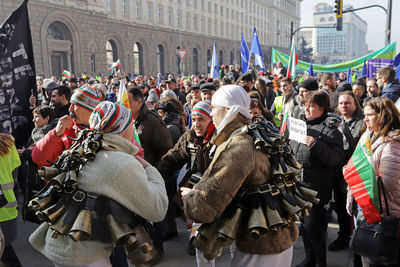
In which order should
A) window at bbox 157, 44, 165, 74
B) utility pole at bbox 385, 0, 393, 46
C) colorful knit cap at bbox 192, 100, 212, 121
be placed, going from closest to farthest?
colorful knit cap at bbox 192, 100, 212, 121 < utility pole at bbox 385, 0, 393, 46 < window at bbox 157, 44, 165, 74

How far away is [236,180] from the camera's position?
2.06 meters

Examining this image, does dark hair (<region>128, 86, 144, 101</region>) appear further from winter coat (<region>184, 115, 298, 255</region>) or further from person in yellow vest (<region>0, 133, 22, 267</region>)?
winter coat (<region>184, 115, 298, 255</region>)

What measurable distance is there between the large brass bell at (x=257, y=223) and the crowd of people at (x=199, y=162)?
0.27 ft

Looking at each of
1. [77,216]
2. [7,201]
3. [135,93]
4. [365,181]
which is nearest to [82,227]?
[77,216]

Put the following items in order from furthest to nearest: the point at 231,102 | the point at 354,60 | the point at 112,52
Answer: the point at 112,52 → the point at 354,60 → the point at 231,102

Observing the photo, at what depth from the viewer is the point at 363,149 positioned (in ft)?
9.50

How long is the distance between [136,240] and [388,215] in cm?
199

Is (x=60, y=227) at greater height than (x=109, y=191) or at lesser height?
lesser

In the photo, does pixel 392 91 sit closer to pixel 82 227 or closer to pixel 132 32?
pixel 82 227

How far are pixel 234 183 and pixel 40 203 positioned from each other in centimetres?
117

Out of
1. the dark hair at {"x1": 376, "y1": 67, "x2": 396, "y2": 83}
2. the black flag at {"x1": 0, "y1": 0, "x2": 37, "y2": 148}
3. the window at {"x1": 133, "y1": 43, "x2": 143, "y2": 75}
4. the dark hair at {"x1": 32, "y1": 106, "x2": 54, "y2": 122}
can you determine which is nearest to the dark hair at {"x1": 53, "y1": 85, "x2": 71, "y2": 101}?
the dark hair at {"x1": 32, "y1": 106, "x2": 54, "y2": 122}

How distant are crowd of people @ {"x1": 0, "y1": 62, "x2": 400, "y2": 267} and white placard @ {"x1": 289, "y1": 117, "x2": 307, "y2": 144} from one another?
7cm

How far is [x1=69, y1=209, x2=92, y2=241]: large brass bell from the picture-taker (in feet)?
6.33

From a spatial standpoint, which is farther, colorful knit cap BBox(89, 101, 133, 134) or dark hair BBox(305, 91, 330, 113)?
dark hair BBox(305, 91, 330, 113)
